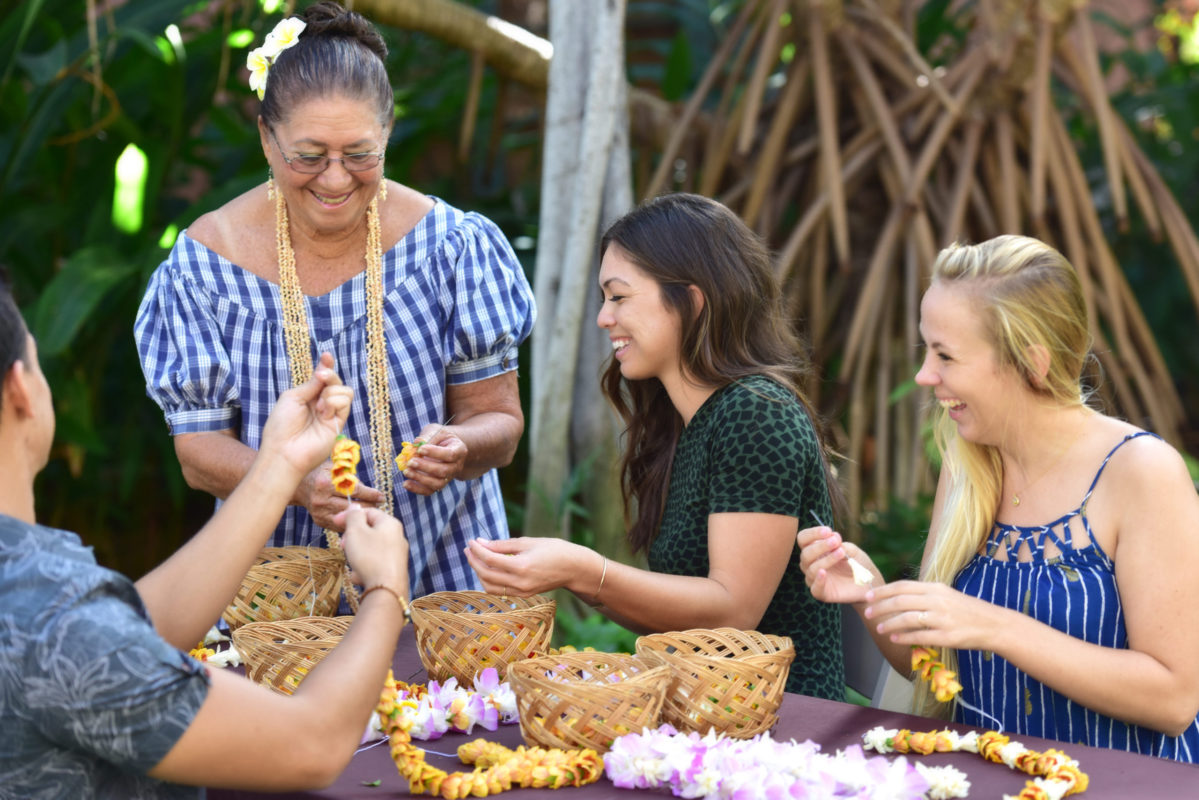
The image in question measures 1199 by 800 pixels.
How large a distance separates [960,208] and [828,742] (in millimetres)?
2888

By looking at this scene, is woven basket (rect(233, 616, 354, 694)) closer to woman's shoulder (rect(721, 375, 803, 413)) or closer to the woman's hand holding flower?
the woman's hand holding flower

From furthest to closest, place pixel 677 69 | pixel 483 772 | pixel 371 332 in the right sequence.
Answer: pixel 677 69, pixel 371 332, pixel 483 772

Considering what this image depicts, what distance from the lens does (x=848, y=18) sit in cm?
427

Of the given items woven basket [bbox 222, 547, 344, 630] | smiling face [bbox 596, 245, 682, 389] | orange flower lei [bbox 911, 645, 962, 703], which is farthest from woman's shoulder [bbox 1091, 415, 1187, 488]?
woven basket [bbox 222, 547, 344, 630]

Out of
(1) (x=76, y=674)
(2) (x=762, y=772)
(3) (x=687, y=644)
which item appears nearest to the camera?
(1) (x=76, y=674)

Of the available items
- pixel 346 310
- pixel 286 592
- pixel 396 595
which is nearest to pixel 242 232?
pixel 346 310

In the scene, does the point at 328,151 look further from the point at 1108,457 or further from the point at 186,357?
the point at 1108,457

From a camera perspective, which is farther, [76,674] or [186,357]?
[186,357]

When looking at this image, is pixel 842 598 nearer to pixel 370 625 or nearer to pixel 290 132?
pixel 370 625

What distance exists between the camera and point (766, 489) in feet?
6.61

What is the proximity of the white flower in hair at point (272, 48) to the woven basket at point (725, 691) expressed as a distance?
1321 millimetres

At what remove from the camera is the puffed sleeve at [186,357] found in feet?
7.39

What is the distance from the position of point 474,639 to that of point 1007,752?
0.72 meters

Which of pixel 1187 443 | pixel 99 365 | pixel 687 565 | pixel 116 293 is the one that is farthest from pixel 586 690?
pixel 1187 443
